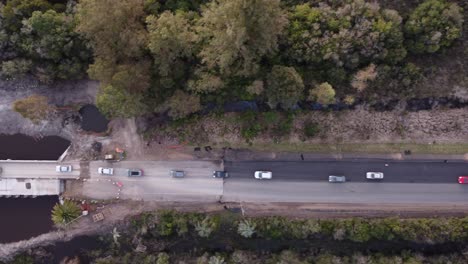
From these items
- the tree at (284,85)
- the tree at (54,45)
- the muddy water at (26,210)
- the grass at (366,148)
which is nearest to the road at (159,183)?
the grass at (366,148)

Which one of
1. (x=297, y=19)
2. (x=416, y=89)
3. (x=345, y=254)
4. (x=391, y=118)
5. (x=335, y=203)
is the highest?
(x=297, y=19)

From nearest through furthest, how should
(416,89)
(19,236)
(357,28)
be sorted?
1. (357,28)
2. (416,89)
3. (19,236)

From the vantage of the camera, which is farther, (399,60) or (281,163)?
(281,163)

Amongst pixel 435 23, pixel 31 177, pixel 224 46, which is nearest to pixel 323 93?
pixel 224 46

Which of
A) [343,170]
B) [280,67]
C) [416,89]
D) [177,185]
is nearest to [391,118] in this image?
[416,89]

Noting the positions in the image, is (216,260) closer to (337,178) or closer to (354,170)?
(337,178)

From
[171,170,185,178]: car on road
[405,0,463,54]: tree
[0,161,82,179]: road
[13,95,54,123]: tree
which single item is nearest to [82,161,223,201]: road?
[171,170,185,178]: car on road

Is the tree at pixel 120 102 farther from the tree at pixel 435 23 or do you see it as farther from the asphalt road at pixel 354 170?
the tree at pixel 435 23

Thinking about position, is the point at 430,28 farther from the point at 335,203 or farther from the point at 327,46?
the point at 335,203
